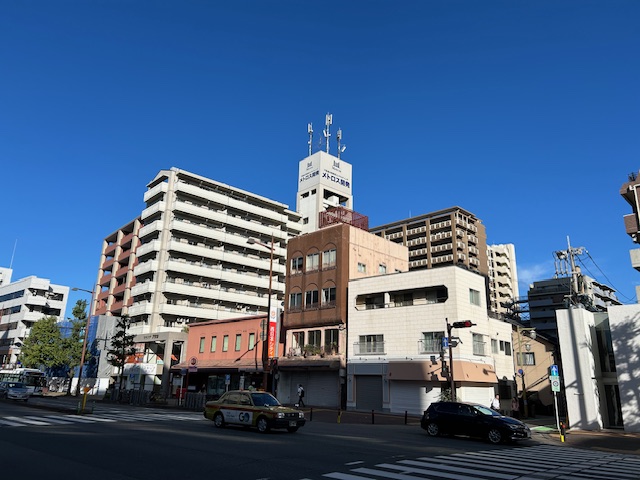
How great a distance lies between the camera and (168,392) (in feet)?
175

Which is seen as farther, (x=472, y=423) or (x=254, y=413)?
(x=472, y=423)

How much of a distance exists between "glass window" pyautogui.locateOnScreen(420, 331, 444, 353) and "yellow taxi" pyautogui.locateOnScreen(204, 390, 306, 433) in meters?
18.0

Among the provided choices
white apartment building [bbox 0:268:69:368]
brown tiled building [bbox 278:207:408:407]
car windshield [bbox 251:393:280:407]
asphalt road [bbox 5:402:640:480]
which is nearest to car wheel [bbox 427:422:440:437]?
asphalt road [bbox 5:402:640:480]

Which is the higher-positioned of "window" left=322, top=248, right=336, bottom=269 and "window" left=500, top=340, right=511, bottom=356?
"window" left=322, top=248, right=336, bottom=269

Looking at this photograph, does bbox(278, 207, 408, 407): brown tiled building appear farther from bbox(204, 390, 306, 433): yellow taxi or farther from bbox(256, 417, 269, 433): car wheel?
bbox(256, 417, 269, 433): car wheel

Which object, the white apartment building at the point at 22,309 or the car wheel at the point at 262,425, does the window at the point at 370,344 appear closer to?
the car wheel at the point at 262,425

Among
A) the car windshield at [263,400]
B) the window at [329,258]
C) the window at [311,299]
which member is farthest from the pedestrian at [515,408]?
the car windshield at [263,400]

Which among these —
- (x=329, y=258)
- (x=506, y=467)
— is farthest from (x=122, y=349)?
(x=506, y=467)

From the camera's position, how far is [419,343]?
3544 cm

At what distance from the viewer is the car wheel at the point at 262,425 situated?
18.1 m

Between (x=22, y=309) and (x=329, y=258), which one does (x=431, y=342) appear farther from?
(x=22, y=309)

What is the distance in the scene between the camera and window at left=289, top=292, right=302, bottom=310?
1738 inches

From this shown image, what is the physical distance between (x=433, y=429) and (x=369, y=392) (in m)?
17.0

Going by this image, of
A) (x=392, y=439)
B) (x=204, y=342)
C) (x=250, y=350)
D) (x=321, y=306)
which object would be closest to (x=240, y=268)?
(x=204, y=342)
